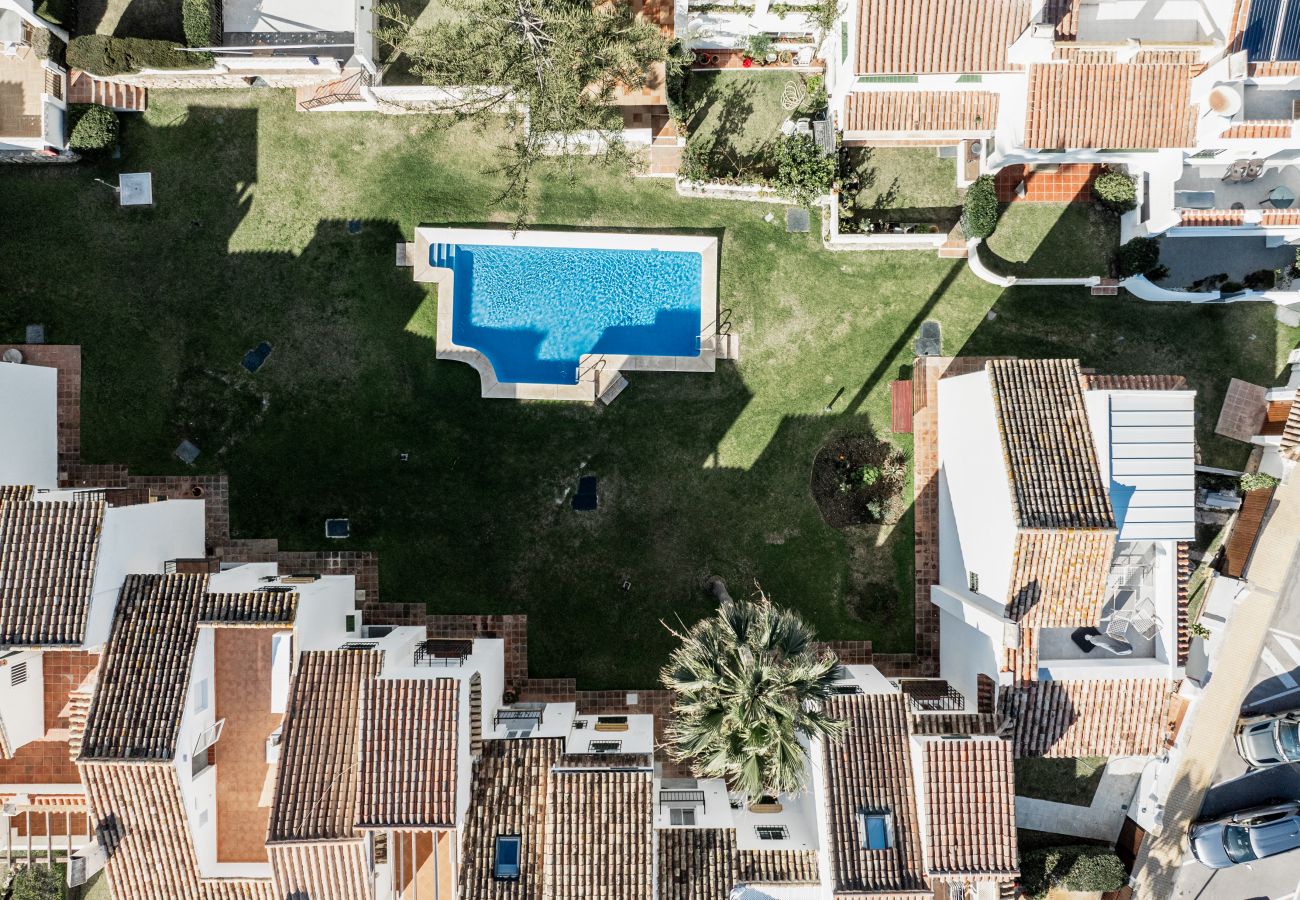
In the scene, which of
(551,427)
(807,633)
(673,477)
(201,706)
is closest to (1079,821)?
(807,633)

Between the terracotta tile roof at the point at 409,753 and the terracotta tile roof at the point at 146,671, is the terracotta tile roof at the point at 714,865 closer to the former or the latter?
the terracotta tile roof at the point at 409,753

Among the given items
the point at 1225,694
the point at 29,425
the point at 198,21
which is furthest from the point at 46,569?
the point at 1225,694

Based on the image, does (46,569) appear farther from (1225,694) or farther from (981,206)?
(1225,694)

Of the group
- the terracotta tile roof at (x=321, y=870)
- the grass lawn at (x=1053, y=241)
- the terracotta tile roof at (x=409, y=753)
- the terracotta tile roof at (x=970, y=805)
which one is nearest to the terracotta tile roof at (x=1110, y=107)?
the grass lawn at (x=1053, y=241)

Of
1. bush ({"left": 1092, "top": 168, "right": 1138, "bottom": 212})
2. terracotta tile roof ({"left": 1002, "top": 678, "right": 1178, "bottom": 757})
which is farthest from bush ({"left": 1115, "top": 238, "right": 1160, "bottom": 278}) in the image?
terracotta tile roof ({"left": 1002, "top": 678, "right": 1178, "bottom": 757})

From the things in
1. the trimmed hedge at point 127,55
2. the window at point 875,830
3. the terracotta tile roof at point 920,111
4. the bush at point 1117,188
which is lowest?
the window at point 875,830

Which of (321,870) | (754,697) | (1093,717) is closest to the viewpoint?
(754,697)
